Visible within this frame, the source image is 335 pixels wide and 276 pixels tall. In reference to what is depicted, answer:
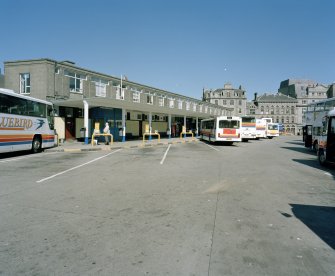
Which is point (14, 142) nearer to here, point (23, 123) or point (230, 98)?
point (23, 123)

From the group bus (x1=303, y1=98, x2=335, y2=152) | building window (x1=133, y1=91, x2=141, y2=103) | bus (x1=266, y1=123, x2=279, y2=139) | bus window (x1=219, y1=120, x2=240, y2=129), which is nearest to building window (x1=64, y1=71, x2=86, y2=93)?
building window (x1=133, y1=91, x2=141, y2=103)

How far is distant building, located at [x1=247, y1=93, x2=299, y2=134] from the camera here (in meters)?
101

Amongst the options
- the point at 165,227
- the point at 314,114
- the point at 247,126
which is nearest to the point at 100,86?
the point at 247,126

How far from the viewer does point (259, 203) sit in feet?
18.2

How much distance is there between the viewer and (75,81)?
25.9 metres

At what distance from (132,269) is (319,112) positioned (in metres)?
21.5

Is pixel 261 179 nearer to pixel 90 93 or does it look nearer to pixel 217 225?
pixel 217 225

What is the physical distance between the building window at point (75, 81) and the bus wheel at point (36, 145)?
433 inches

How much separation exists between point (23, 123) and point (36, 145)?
2.02m

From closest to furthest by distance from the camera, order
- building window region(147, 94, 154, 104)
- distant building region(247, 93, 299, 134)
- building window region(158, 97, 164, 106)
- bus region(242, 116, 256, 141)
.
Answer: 1. bus region(242, 116, 256, 141)
2. building window region(147, 94, 154, 104)
3. building window region(158, 97, 164, 106)
4. distant building region(247, 93, 299, 134)

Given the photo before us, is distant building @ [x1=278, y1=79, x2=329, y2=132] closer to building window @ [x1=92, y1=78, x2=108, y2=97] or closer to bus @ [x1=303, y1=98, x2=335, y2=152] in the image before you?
bus @ [x1=303, y1=98, x2=335, y2=152]

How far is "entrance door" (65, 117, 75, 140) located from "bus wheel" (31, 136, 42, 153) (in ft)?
29.0

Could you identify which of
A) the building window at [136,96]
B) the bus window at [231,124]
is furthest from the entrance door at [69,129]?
the bus window at [231,124]

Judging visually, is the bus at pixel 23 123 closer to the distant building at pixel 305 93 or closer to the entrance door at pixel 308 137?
the entrance door at pixel 308 137
